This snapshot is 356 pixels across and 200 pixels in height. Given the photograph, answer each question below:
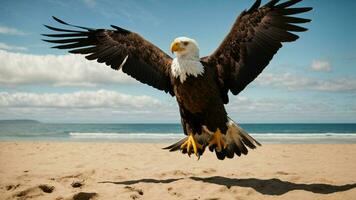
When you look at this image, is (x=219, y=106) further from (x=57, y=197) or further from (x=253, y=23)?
(x=57, y=197)

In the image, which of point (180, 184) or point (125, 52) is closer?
point (180, 184)

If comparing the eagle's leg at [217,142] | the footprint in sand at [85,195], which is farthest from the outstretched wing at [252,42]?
the footprint in sand at [85,195]

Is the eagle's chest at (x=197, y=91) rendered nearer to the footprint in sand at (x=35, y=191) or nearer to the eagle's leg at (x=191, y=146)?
the eagle's leg at (x=191, y=146)

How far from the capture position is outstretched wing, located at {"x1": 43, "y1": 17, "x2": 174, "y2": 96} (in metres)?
5.94

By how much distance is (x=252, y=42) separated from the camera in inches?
200

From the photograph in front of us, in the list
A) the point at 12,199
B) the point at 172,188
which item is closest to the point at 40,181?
the point at 12,199

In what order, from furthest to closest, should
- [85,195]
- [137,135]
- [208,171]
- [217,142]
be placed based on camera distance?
[137,135], [208,171], [217,142], [85,195]

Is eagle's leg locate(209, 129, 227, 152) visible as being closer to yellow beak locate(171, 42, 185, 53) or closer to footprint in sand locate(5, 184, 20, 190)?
yellow beak locate(171, 42, 185, 53)

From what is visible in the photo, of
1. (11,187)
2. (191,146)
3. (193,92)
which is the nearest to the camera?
(11,187)

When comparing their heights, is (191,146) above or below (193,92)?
below

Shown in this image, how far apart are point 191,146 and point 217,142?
438 mm

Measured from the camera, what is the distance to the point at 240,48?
16.9 ft

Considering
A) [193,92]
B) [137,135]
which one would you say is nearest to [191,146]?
[193,92]

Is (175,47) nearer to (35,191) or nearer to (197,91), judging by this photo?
(197,91)
